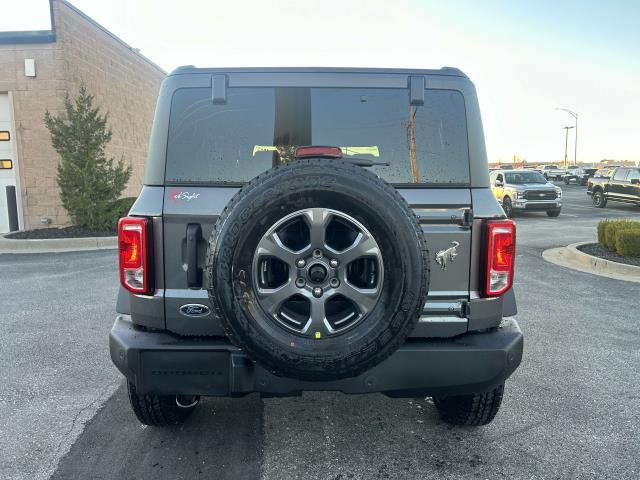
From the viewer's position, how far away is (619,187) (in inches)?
881

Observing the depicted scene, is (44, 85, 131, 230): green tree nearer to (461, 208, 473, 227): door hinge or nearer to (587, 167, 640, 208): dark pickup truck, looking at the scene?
(461, 208, 473, 227): door hinge

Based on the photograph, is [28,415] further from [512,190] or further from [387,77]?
[512,190]

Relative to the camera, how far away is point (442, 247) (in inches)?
103

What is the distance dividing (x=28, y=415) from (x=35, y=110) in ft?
40.6

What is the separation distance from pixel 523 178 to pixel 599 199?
255 inches

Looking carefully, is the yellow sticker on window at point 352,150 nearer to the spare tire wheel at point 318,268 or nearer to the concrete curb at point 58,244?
the spare tire wheel at point 318,268

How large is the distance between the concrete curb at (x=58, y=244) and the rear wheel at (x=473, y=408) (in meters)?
9.87

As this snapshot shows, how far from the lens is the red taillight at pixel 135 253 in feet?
8.45

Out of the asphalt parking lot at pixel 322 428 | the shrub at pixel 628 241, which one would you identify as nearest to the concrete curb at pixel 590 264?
the shrub at pixel 628 241

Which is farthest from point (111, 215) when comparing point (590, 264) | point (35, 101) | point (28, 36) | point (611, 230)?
point (611, 230)

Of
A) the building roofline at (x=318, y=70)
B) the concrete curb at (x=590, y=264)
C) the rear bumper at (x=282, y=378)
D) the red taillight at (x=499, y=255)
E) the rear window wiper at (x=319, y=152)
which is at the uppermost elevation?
the building roofline at (x=318, y=70)

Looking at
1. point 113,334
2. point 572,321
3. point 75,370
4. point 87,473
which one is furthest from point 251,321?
point 572,321

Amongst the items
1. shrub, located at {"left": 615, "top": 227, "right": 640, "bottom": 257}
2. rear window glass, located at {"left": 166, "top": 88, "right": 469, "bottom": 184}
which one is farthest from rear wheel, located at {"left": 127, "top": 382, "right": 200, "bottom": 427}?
shrub, located at {"left": 615, "top": 227, "right": 640, "bottom": 257}

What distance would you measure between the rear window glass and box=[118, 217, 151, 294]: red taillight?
0.39m
